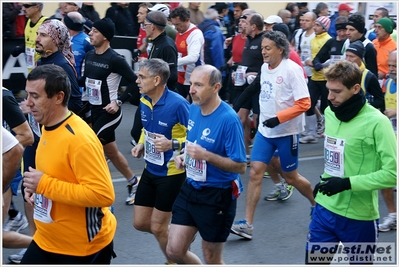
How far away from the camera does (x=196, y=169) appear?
16.4 feet

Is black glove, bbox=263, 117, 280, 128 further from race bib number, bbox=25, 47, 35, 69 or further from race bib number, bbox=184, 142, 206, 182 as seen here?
race bib number, bbox=25, 47, 35, 69

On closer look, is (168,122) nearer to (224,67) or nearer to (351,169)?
(351,169)

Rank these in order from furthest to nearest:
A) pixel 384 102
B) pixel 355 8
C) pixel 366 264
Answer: pixel 355 8
pixel 384 102
pixel 366 264

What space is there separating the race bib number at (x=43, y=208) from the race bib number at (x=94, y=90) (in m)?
3.61

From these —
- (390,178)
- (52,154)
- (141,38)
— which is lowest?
(141,38)

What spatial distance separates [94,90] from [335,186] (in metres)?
3.97

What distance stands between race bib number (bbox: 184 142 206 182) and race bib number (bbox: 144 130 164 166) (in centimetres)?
57

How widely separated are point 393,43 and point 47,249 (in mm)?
7157

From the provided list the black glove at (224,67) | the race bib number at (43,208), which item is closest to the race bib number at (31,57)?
the black glove at (224,67)

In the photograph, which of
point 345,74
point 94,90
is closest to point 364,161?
point 345,74

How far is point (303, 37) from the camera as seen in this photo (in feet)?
39.0

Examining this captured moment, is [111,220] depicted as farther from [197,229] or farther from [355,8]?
[355,8]

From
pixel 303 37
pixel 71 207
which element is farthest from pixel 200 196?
pixel 303 37

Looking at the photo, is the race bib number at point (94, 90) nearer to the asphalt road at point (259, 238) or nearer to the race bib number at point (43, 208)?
the asphalt road at point (259, 238)
